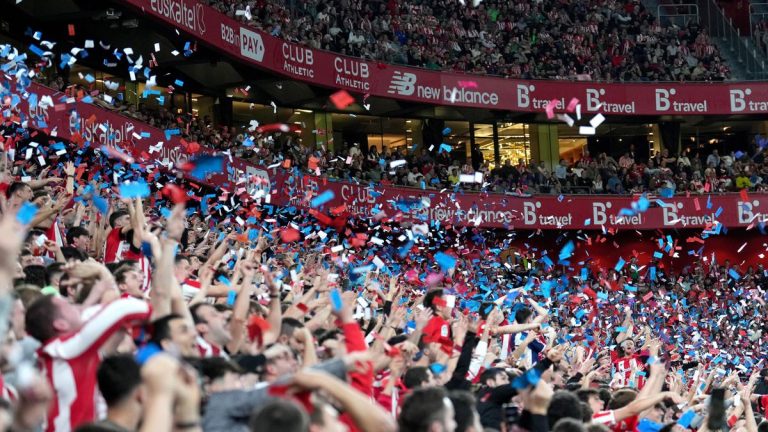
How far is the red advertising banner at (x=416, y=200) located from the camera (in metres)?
17.8

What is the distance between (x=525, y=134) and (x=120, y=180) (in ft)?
66.0

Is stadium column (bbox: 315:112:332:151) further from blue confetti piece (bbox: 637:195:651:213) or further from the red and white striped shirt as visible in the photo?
the red and white striped shirt

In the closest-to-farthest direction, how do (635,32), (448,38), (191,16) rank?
(191,16) → (448,38) → (635,32)

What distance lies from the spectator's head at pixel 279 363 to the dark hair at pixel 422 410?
0.94 m

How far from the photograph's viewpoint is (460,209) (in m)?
28.6

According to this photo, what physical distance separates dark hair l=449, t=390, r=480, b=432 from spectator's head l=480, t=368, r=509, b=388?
1943 mm

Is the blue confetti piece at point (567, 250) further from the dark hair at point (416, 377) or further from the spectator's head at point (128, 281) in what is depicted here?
the spectator's head at point (128, 281)

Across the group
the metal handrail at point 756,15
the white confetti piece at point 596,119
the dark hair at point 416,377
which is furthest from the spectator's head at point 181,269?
the metal handrail at point 756,15

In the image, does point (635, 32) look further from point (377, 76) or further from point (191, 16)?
point (191, 16)

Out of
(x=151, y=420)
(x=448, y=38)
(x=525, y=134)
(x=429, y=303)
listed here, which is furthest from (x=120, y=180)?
(x=525, y=134)

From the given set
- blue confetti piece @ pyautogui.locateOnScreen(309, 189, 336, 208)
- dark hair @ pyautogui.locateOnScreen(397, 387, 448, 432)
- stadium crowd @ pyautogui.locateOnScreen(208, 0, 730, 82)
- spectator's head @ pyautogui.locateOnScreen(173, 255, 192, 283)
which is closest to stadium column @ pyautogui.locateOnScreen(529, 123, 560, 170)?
stadium crowd @ pyautogui.locateOnScreen(208, 0, 730, 82)

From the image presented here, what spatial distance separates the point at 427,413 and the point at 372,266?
1275cm

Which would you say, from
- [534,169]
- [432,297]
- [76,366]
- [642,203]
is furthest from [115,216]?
[534,169]

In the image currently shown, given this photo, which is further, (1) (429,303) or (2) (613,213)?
(2) (613,213)
